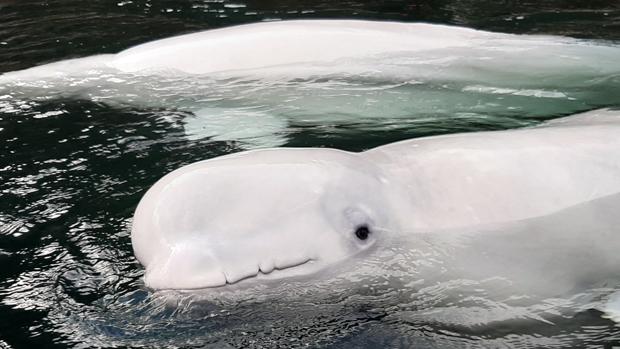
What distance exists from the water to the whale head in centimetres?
13

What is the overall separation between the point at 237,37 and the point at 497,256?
5.10 metres

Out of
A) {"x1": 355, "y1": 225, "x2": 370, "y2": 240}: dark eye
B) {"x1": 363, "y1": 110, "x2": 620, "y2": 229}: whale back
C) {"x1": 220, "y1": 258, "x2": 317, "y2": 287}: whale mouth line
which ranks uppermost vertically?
{"x1": 363, "y1": 110, "x2": 620, "y2": 229}: whale back

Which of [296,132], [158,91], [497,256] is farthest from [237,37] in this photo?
[497,256]

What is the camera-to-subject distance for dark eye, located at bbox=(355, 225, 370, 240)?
5133 millimetres

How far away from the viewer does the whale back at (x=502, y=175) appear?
5246 mm

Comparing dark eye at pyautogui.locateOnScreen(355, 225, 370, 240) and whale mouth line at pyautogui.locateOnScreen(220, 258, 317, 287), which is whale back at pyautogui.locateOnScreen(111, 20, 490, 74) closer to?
dark eye at pyautogui.locateOnScreen(355, 225, 370, 240)

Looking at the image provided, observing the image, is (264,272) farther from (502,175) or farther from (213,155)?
(213,155)

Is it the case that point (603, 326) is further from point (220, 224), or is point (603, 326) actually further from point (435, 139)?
point (220, 224)

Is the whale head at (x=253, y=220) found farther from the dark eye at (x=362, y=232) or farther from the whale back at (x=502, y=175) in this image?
the whale back at (x=502, y=175)

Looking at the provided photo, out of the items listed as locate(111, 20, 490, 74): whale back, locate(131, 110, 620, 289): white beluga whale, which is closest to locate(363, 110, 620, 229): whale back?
locate(131, 110, 620, 289): white beluga whale

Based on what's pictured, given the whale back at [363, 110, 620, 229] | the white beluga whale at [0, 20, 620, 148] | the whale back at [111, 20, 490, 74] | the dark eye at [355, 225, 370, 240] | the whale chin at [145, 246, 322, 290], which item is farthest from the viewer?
the whale back at [111, 20, 490, 74]

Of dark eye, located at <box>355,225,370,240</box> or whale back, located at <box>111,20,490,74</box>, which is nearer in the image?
dark eye, located at <box>355,225,370,240</box>

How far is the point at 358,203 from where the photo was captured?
205 inches

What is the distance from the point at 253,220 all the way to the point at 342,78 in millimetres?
4387
